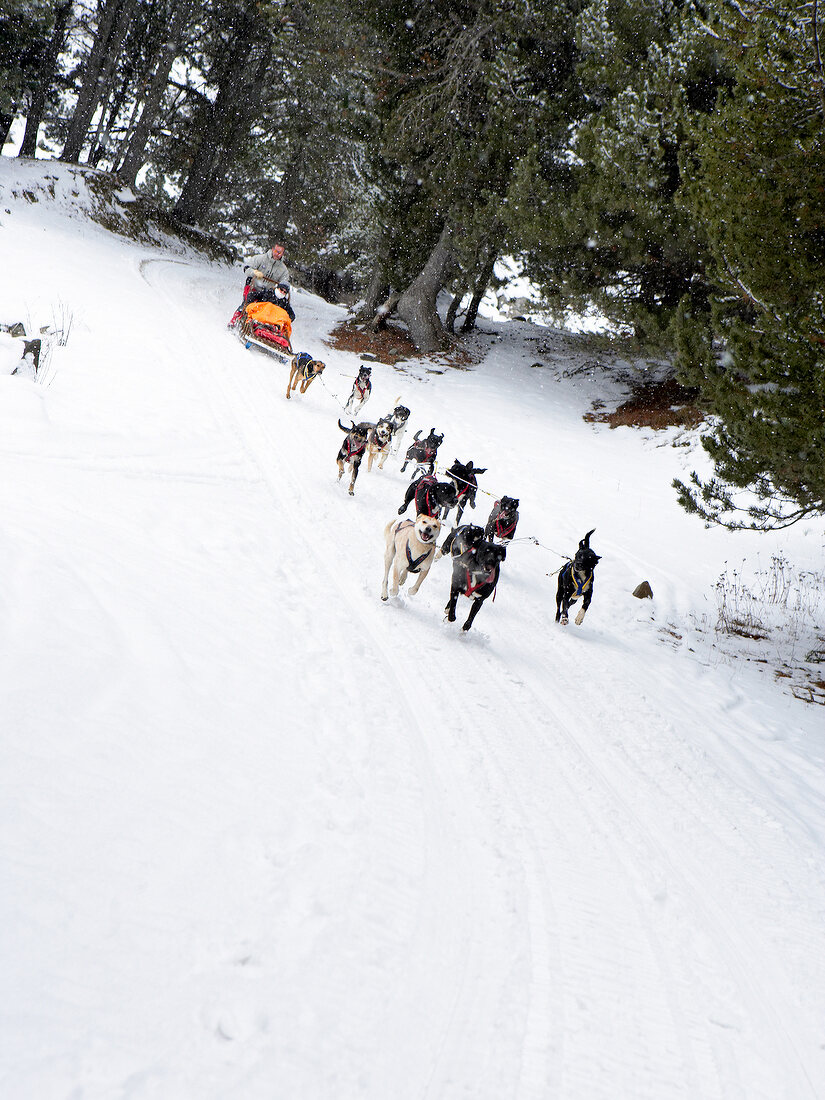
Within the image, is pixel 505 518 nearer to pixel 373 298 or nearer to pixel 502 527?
pixel 502 527

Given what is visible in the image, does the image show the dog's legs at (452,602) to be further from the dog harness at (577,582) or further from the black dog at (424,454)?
the black dog at (424,454)

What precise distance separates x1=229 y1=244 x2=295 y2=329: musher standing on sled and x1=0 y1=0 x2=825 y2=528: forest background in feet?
19.2

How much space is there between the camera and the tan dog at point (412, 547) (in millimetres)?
5867

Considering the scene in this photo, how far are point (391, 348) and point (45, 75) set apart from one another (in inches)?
676

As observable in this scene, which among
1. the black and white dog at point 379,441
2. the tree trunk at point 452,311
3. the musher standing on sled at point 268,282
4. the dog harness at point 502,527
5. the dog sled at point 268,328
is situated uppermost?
the tree trunk at point 452,311

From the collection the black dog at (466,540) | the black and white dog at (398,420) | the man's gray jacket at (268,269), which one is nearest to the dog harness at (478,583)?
the black dog at (466,540)

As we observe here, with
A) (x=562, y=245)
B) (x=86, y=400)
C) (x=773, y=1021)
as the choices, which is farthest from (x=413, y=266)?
(x=773, y=1021)

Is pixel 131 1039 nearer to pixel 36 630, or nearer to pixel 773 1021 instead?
pixel 36 630

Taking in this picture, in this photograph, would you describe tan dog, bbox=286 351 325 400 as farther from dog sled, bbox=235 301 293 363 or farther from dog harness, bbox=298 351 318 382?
dog sled, bbox=235 301 293 363

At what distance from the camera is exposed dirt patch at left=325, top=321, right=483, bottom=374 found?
20719mm

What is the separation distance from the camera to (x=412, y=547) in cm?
588

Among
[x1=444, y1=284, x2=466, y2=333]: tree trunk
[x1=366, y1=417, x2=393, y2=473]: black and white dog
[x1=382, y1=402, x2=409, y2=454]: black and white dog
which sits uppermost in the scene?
[x1=444, y1=284, x2=466, y2=333]: tree trunk

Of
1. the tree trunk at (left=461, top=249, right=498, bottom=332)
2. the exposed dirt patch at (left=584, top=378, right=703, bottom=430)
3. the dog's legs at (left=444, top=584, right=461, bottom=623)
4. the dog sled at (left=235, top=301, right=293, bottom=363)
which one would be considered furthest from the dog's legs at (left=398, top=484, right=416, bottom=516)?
the tree trunk at (left=461, top=249, right=498, bottom=332)

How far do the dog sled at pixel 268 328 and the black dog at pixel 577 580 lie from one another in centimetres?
1061
